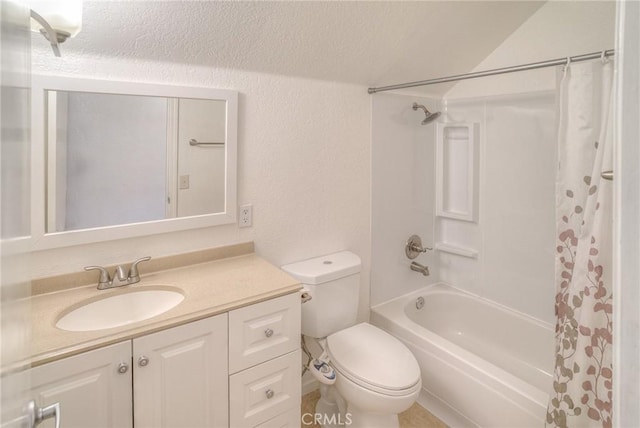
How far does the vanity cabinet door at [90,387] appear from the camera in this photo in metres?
0.96

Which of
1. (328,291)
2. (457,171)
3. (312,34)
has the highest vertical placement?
(312,34)

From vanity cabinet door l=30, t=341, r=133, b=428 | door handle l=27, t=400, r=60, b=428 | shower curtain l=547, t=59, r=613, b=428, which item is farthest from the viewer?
shower curtain l=547, t=59, r=613, b=428

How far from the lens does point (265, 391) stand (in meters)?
1.39

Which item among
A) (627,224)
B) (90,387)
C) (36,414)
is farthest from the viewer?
(90,387)

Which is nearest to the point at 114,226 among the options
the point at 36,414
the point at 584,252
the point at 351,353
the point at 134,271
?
the point at 134,271

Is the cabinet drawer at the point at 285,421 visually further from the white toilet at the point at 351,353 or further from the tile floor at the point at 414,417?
the tile floor at the point at 414,417

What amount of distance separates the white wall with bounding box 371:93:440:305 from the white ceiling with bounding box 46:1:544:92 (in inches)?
9.5

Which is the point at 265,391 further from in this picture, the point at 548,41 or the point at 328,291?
the point at 548,41

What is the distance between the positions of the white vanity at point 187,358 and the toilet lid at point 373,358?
29cm

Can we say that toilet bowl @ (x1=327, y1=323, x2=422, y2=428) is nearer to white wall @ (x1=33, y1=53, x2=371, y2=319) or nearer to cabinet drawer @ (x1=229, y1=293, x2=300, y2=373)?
cabinet drawer @ (x1=229, y1=293, x2=300, y2=373)

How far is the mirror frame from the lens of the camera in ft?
4.04

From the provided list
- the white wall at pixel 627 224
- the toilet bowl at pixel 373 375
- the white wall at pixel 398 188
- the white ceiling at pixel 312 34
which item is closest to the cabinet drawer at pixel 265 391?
the toilet bowl at pixel 373 375

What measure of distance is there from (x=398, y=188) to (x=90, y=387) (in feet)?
6.47

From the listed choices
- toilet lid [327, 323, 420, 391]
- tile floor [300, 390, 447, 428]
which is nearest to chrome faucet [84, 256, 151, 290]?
toilet lid [327, 323, 420, 391]
